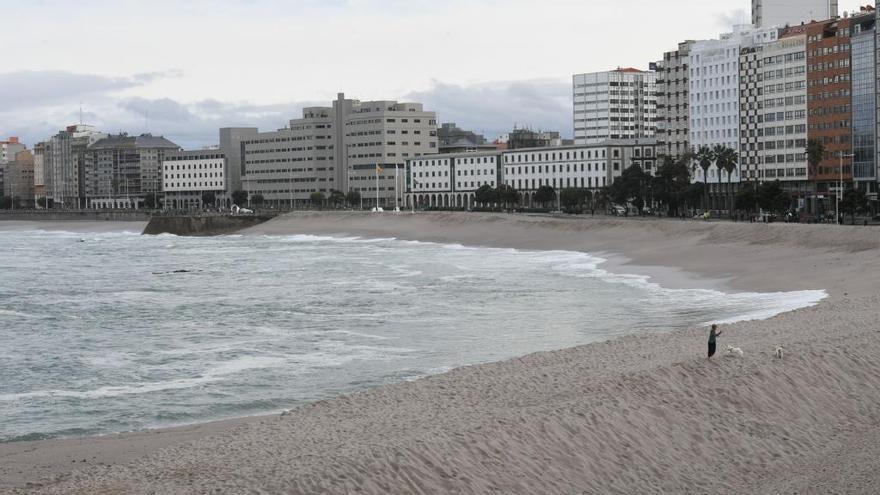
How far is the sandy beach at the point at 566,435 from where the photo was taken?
669 inches

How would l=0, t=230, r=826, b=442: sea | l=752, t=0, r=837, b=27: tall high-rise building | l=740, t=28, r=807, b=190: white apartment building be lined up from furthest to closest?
l=752, t=0, r=837, b=27: tall high-rise building, l=740, t=28, r=807, b=190: white apartment building, l=0, t=230, r=826, b=442: sea

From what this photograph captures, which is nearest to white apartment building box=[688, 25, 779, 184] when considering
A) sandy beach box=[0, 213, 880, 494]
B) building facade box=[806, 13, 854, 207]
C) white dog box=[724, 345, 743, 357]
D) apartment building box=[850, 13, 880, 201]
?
building facade box=[806, 13, 854, 207]

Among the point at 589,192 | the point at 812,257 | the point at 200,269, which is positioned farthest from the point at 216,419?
the point at 589,192

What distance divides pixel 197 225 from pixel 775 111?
85.1 metres

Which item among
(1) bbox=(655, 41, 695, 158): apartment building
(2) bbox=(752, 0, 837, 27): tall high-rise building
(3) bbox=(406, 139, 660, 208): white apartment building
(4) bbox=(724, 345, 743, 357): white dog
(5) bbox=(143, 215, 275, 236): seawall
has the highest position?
(2) bbox=(752, 0, 837, 27): tall high-rise building

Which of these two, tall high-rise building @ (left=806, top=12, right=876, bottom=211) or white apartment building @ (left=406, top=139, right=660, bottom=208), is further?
white apartment building @ (left=406, top=139, right=660, bottom=208)

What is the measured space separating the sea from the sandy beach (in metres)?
3.62

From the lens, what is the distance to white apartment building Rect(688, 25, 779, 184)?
518 feet

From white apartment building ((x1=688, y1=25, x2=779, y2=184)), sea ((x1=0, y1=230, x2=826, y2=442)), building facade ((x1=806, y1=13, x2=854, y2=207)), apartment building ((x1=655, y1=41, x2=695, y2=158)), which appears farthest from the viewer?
apartment building ((x1=655, y1=41, x2=695, y2=158))

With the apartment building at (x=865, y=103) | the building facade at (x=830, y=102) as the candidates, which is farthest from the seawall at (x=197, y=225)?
the apartment building at (x=865, y=103)

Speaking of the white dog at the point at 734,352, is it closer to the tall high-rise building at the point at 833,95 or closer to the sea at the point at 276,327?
the sea at the point at 276,327

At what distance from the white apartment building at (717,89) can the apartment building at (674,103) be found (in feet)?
9.37

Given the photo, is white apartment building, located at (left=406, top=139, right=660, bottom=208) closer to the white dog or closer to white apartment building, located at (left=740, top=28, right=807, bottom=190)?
white apartment building, located at (left=740, top=28, right=807, bottom=190)

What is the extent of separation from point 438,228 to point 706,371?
116371 mm
